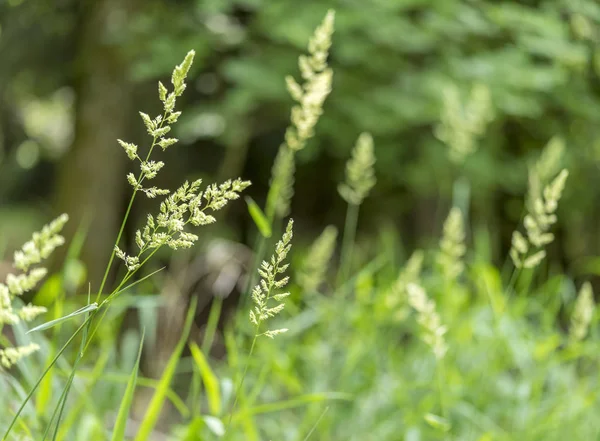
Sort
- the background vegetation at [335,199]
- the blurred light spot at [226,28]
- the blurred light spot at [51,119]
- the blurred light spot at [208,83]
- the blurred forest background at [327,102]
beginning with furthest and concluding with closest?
the blurred light spot at [51,119]
the blurred light spot at [208,83]
the blurred light spot at [226,28]
the blurred forest background at [327,102]
the background vegetation at [335,199]

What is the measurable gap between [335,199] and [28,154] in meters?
2.53

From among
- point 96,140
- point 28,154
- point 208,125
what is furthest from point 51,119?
point 208,125

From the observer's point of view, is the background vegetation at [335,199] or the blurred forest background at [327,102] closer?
the background vegetation at [335,199]

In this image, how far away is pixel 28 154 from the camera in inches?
216

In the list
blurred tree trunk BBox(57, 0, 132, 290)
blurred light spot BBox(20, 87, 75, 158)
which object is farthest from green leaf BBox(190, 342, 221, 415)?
blurred light spot BBox(20, 87, 75, 158)

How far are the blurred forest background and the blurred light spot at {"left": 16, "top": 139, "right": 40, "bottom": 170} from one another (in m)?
0.03

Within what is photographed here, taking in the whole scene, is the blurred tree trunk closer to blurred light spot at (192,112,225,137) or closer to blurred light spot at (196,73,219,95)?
blurred light spot at (196,73,219,95)

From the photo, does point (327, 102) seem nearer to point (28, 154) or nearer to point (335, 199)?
point (335, 199)

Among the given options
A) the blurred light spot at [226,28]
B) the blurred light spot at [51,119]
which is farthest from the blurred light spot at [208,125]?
the blurred light spot at [51,119]

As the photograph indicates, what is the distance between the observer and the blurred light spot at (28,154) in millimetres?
5281

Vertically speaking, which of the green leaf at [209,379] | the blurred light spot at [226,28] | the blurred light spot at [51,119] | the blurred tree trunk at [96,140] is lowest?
the blurred light spot at [51,119]

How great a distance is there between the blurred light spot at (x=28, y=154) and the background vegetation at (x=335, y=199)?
4cm

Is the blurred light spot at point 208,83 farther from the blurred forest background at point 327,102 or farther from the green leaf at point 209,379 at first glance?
the green leaf at point 209,379

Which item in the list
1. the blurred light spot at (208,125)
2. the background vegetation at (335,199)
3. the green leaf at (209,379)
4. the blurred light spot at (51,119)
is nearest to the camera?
the green leaf at (209,379)
